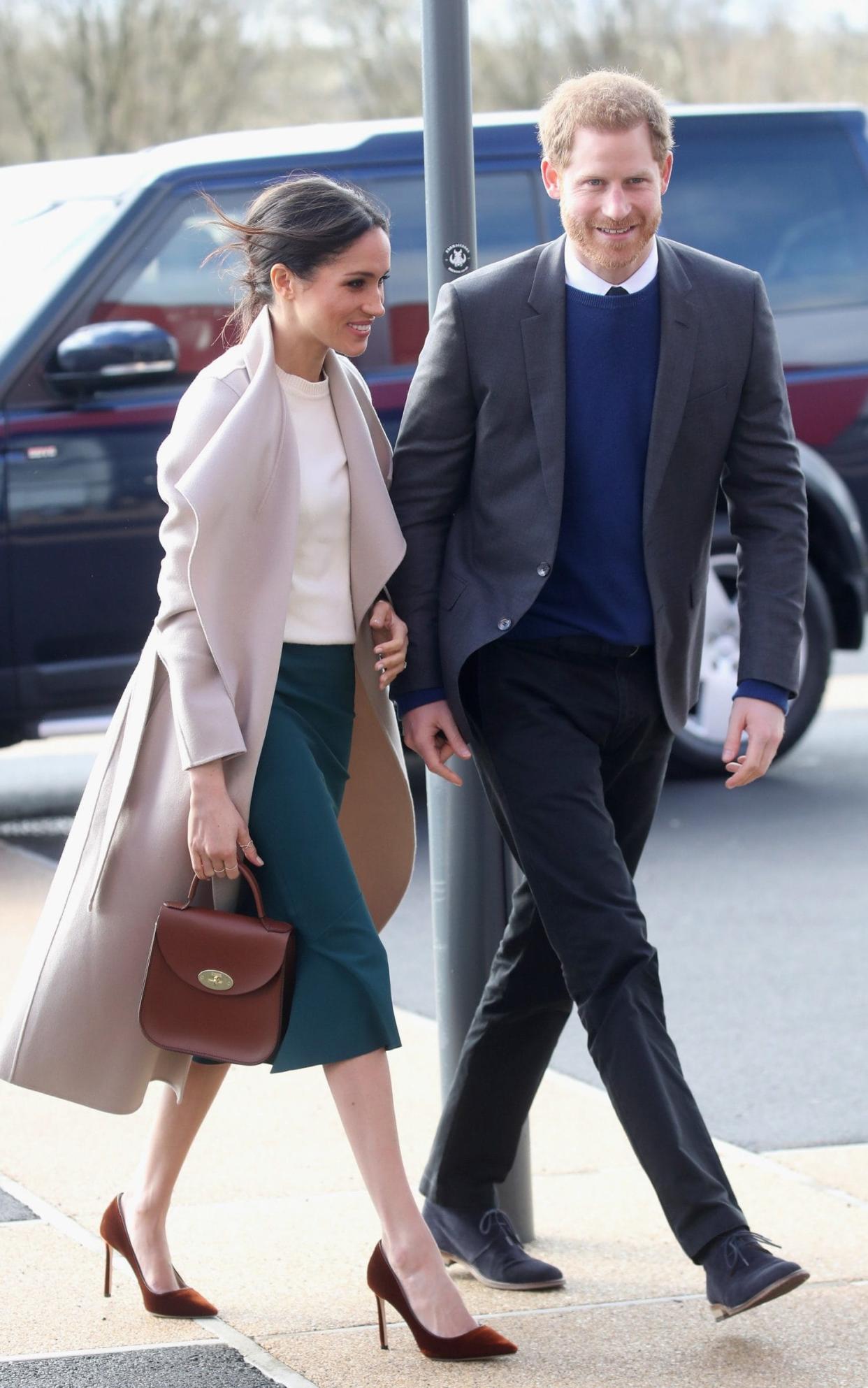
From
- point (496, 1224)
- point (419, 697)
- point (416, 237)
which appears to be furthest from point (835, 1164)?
point (416, 237)

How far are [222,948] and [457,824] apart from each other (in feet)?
2.65

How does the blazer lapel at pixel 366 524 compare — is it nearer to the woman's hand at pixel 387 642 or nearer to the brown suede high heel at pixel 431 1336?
the woman's hand at pixel 387 642

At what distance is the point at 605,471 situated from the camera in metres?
3.20

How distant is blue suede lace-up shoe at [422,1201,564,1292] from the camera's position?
3.35m

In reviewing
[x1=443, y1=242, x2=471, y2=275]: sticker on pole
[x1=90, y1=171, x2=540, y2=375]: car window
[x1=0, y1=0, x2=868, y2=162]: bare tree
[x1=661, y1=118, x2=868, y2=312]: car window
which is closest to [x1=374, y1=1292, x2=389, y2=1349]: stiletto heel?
[x1=443, y1=242, x2=471, y2=275]: sticker on pole

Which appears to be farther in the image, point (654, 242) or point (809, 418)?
point (809, 418)

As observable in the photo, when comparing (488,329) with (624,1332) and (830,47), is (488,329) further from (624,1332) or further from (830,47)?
(830,47)

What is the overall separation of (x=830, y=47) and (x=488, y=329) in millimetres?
33150

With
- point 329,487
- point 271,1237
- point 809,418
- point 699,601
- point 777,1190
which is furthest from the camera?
point 809,418

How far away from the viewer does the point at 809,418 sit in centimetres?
753

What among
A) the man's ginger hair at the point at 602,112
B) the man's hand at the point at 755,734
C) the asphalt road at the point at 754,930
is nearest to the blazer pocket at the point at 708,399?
the man's ginger hair at the point at 602,112

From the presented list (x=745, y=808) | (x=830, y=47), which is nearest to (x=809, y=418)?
(x=745, y=808)

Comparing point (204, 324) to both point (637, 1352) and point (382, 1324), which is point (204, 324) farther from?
point (637, 1352)

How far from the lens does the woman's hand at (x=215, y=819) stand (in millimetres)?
2961
